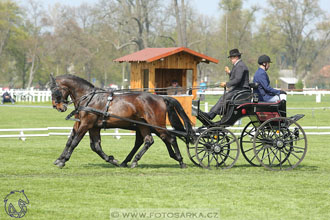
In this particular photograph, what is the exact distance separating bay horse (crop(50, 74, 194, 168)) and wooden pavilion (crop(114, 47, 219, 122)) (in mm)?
10558

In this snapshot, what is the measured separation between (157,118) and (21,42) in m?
68.5

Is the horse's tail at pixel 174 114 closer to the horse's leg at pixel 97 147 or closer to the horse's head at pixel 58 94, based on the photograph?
the horse's leg at pixel 97 147

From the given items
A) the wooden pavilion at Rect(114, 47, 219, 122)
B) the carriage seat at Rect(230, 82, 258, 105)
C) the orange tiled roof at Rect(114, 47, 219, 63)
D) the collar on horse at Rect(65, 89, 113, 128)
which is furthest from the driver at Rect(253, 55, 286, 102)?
the orange tiled roof at Rect(114, 47, 219, 63)

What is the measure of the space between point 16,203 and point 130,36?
57.8 meters

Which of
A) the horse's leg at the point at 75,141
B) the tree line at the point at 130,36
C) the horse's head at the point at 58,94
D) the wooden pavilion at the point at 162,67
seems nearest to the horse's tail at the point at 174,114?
the horse's leg at the point at 75,141

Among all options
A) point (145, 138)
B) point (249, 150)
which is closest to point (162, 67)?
point (249, 150)

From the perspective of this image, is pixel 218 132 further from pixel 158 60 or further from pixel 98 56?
pixel 98 56

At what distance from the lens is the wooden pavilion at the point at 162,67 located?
23.1 m

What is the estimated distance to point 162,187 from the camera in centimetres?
929

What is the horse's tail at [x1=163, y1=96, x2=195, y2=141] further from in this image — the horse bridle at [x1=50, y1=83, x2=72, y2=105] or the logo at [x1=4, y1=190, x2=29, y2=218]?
the logo at [x1=4, y1=190, x2=29, y2=218]

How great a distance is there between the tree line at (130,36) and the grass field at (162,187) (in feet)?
125

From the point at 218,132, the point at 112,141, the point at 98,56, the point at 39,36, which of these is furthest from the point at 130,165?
the point at 39,36

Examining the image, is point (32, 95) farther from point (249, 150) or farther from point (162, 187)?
point (162, 187)

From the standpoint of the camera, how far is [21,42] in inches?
3022
